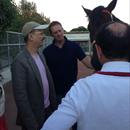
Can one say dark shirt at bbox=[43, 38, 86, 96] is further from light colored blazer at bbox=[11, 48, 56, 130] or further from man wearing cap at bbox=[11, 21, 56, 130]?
light colored blazer at bbox=[11, 48, 56, 130]

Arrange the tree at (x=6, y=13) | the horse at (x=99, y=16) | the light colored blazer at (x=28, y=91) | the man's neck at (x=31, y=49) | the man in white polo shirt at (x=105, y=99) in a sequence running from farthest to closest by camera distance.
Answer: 1. the tree at (x=6, y=13)
2. the man's neck at (x=31, y=49)
3. the light colored blazer at (x=28, y=91)
4. the horse at (x=99, y=16)
5. the man in white polo shirt at (x=105, y=99)

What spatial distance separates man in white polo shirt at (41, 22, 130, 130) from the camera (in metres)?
2.37

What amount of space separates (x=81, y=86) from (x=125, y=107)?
25cm

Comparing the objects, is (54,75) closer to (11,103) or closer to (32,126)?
(32,126)

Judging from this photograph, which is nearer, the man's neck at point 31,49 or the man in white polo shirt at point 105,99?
→ the man in white polo shirt at point 105,99

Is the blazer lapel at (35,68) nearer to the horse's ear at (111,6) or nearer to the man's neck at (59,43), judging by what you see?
the horse's ear at (111,6)

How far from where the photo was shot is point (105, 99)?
238 centimetres

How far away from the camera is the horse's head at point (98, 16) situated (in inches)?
177

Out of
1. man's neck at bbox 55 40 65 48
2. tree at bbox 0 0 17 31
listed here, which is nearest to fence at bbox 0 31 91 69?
tree at bbox 0 0 17 31

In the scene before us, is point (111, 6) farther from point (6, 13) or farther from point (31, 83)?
point (6, 13)

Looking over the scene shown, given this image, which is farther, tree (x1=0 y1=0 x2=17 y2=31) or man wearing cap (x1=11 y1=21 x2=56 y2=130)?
tree (x1=0 y1=0 x2=17 y2=31)

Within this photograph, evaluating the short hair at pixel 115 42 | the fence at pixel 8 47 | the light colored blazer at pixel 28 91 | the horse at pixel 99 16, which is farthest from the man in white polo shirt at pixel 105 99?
the fence at pixel 8 47

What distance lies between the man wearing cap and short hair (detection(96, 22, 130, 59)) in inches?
88.6

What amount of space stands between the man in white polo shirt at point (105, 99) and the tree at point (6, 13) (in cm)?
890
